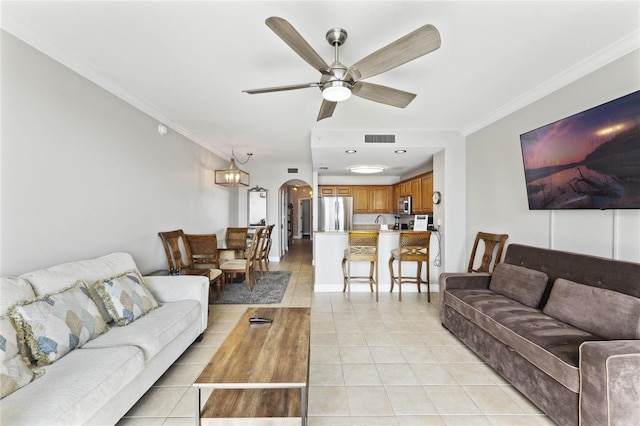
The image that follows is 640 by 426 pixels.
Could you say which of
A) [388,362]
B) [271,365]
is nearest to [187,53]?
[271,365]

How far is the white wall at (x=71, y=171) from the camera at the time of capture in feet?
6.29

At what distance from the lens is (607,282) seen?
2.02 metres

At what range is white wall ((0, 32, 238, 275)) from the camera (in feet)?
6.29

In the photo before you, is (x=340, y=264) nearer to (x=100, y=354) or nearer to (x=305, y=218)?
(x=100, y=354)

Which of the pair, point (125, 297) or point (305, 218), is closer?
point (125, 297)

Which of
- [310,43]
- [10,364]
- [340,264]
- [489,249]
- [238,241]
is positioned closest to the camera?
[10,364]

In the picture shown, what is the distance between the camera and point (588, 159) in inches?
90.4

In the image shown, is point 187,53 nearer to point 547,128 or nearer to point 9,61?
point 9,61

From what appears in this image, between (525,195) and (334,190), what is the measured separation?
4937mm

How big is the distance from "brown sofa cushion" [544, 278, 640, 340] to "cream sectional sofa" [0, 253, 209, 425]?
3002mm

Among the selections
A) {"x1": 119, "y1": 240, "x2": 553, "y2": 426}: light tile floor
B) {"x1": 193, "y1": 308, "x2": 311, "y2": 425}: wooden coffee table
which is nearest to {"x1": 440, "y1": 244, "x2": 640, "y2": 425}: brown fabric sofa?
{"x1": 119, "y1": 240, "x2": 553, "y2": 426}: light tile floor

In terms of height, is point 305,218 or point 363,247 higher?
point 305,218

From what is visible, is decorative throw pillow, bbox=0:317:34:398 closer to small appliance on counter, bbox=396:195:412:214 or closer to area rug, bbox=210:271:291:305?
area rug, bbox=210:271:291:305

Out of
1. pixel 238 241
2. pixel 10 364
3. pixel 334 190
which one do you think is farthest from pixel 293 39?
pixel 334 190
